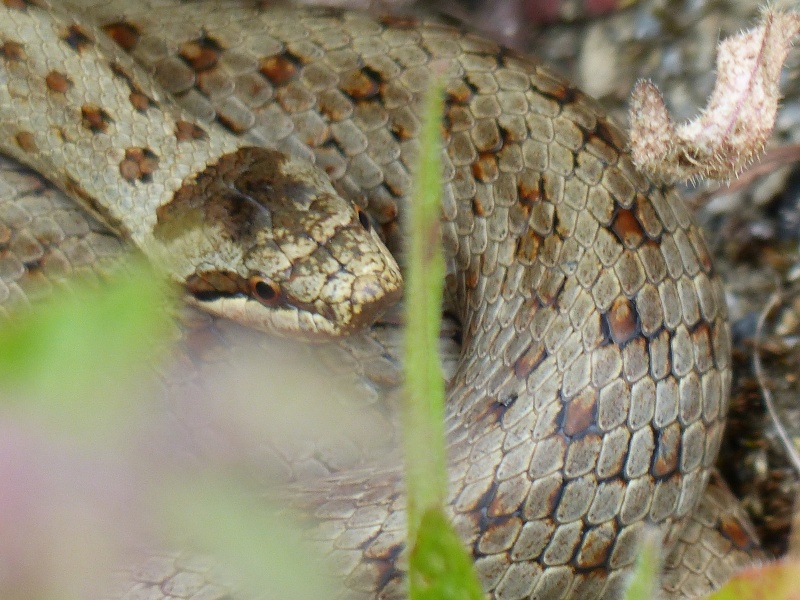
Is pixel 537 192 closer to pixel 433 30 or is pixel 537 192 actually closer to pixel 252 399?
pixel 433 30

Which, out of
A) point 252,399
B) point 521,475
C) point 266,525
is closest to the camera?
point 266,525

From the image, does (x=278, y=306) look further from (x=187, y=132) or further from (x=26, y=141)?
(x=26, y=141)

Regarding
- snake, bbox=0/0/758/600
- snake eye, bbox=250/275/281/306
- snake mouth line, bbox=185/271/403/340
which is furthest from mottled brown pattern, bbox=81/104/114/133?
snake eye, bbox=250/275/281/306

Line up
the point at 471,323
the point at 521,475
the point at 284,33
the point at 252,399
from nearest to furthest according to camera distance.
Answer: the point at 521,475
the point at 252,399
the point at 471,323
the point at 284,33

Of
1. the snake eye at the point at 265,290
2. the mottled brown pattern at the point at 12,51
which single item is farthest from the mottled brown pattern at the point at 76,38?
the snake eye at the point at 265,290

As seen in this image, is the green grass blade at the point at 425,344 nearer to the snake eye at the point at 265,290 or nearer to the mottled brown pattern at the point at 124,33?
the snake eye at the point at 265,290

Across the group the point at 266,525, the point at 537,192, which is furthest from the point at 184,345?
the point at 266,525
